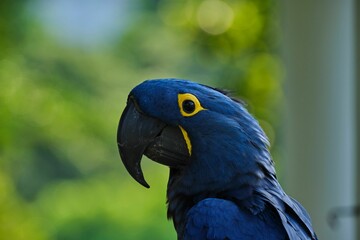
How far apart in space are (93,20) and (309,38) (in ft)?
3.01

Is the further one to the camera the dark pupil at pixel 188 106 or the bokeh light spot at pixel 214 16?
the bokeh light spot at pixel 214 16

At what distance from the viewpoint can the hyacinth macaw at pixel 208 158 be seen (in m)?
0.99

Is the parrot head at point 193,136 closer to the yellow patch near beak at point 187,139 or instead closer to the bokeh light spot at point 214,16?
the yellow patch near beak at point 187,139

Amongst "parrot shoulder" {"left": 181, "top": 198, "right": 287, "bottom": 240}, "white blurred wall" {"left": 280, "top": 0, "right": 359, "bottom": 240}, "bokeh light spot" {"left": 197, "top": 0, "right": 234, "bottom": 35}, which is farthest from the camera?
"bokeh light spot" {"left": 197, "top": 0, "right": 234, "bottom": 35}

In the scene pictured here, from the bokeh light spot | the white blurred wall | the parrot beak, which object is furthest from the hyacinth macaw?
the bokeh light spot

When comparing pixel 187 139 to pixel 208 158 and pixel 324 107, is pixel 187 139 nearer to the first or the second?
pixel 208 158

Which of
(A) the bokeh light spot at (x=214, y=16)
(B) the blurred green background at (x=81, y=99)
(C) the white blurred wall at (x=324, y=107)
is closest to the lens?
(C) the white blurred wall at (x=324, y=107)

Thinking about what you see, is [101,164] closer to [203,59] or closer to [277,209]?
[203,59]

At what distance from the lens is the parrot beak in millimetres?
1004

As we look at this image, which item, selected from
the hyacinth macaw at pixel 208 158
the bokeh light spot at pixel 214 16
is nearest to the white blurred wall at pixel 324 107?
the bokeh light spot at pixel 214 16

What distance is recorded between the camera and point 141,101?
1.01 meters

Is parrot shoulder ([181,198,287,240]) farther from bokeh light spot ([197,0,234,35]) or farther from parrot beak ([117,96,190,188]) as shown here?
bokeh light spot ([197,0,234,35])

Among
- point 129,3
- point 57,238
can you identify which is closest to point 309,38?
point 129,3

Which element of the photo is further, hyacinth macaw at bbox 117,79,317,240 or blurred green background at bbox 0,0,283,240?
blurred green background at bbox 0,0,283,240
